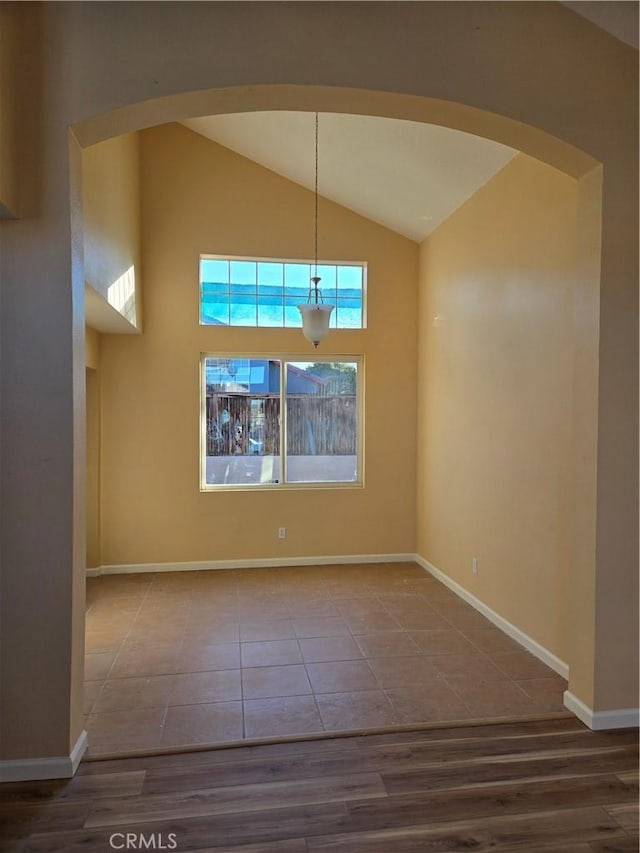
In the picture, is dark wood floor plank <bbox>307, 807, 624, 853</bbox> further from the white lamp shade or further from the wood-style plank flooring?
the white lamp shade

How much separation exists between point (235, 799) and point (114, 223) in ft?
12.0

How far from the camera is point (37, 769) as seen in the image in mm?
2070

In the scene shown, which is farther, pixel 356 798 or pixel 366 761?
pixel 366 761

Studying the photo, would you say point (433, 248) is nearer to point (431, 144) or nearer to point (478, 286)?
point (478, 286)

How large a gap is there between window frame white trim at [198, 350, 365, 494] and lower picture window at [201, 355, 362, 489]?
1 cm

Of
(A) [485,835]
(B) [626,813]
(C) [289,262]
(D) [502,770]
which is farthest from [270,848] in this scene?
(C) [289,262]

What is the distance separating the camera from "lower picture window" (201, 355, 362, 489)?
5.20 meters

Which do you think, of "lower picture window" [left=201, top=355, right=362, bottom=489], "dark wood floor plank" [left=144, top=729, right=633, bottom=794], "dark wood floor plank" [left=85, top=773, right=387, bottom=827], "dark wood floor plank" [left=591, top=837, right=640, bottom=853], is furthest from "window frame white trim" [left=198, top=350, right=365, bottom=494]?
"dark wood floor plank" [left=591, top=837, right=640, bottom=853]

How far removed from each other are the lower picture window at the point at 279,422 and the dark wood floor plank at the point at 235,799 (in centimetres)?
334

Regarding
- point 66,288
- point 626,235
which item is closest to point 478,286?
point 626,235

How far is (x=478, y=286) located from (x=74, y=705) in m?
3.76

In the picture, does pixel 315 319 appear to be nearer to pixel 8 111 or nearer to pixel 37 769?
pixel 8 111

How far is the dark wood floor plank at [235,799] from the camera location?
1886 mm

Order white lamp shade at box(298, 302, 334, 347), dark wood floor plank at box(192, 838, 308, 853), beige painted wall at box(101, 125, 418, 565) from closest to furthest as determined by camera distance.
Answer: dark wood floor plank at box(192, 838, 308, 853)
white lamp shade at box(298, 302, 334, 347)
beige painted wall at box(101, 125, 418, 565)
